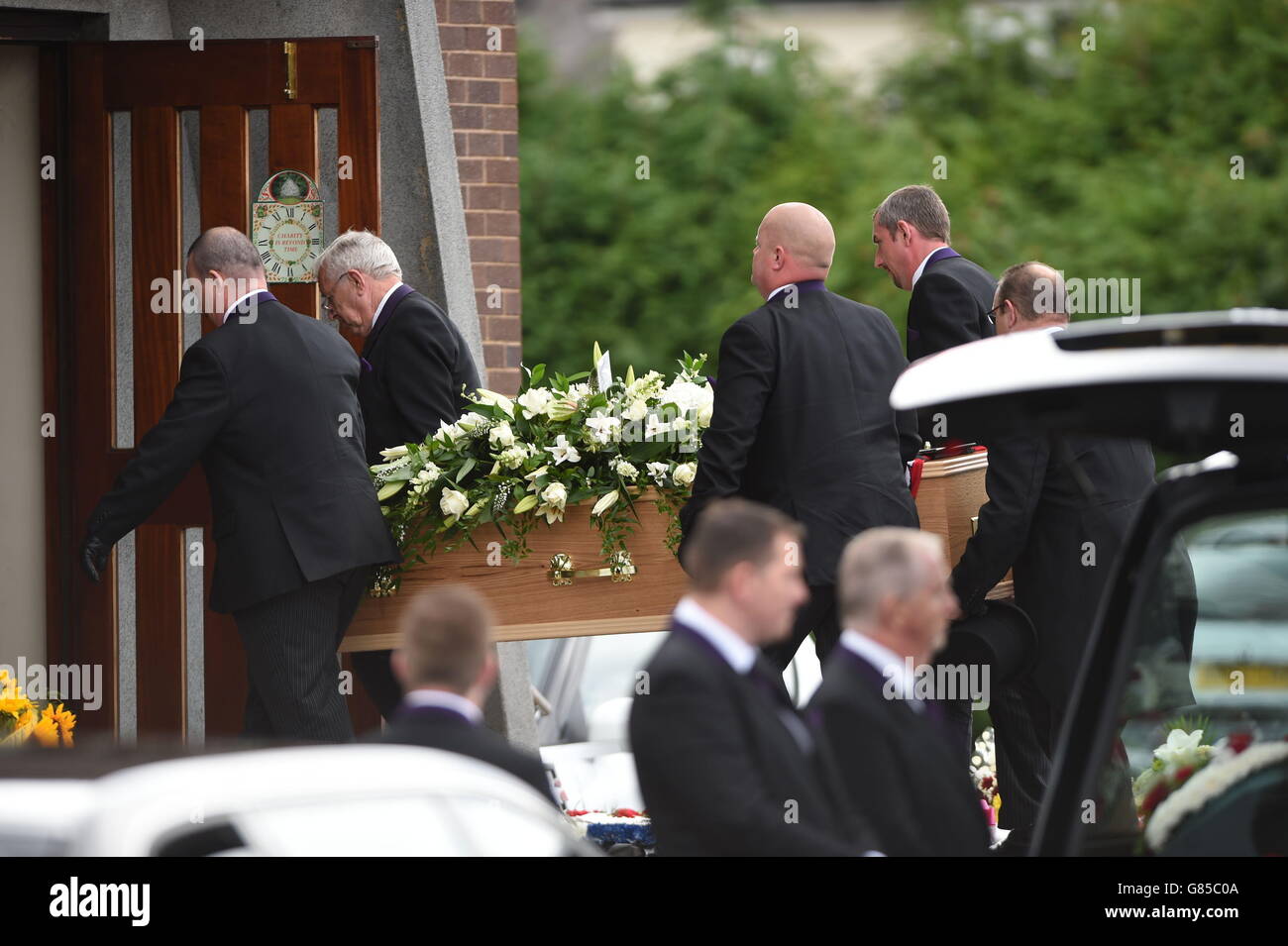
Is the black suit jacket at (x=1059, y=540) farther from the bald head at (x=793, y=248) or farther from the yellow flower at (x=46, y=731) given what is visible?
the yellow flower at (x=46, y=731)

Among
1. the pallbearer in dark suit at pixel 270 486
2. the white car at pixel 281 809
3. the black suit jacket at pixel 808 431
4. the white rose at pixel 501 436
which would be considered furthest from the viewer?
the white rose at pixel 501 436

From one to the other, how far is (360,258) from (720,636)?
3.56 meters

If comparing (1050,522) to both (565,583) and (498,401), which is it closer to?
(565,583)

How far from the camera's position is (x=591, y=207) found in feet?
63.0

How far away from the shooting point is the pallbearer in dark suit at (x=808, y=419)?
5.96 metres

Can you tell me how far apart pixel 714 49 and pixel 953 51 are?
2.60 m

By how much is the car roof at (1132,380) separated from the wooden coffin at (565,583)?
3296 mm

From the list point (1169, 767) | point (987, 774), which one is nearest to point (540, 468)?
point (987, 774)

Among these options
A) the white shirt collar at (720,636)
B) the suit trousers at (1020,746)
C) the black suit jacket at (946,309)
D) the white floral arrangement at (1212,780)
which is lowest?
the suit trousers at (1020,746)

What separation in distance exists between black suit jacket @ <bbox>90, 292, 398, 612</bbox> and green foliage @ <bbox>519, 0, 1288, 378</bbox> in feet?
37.1

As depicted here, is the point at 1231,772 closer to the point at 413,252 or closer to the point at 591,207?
the point at 413,252

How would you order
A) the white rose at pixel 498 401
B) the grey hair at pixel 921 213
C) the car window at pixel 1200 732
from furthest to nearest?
the grey hair at pixel 921 213 < the white rose at pixel 498 401 < the car window at pixel 1200 732

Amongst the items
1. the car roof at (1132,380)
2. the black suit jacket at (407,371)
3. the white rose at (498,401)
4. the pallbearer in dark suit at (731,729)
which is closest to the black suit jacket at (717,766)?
the pallbearer in dark suit at (731,729)

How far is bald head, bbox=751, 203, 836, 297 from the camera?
245 inches
